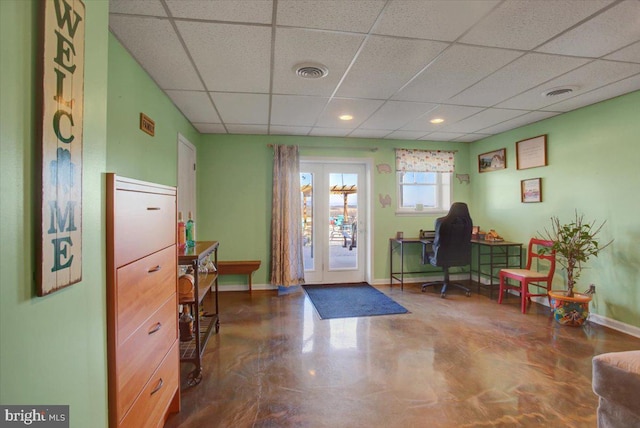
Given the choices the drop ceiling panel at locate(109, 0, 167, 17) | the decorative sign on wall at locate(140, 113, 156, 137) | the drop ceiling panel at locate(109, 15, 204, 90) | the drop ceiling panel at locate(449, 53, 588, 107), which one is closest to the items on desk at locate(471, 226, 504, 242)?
the drop ceiling panel at locate(449, 53, 588, 107)

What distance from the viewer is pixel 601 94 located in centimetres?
282

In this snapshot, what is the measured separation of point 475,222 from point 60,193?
5.24 metres

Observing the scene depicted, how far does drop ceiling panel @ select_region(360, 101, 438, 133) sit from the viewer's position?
3111 mm

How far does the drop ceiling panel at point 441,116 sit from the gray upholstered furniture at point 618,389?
100.0 inches

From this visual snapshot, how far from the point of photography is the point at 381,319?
10.6ft

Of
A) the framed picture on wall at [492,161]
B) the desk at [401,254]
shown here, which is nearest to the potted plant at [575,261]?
the framed picture on wall at [492,161]

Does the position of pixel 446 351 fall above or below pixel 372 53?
below

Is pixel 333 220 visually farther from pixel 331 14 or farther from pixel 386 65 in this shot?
pixel 331 14

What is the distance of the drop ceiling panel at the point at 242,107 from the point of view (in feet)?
9.27

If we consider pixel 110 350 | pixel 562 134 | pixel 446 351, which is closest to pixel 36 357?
pixel 110 350

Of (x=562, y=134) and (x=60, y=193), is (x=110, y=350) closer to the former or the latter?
(x=60, y=193)

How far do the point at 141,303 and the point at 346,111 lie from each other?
2715 mm

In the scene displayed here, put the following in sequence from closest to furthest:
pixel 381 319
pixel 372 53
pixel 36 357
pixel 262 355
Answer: pixel 36 357, pixel 372 53, pixel 262 355, pixel 381 319

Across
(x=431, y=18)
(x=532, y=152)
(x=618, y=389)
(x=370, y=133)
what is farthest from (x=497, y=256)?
(x=431, y=18)
